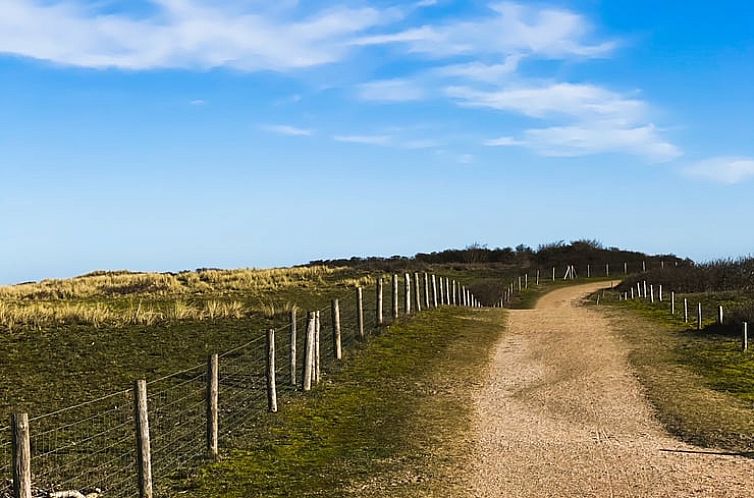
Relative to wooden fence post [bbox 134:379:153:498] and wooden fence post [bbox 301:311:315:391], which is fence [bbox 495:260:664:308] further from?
wooden fence post [bbox 134:379:153:498]

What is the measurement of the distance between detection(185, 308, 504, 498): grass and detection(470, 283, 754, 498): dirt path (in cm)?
51

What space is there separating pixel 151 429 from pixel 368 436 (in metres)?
3.86

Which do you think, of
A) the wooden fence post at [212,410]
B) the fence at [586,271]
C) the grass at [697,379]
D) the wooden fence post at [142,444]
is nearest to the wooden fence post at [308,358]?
the wooden fence post at [212,410]

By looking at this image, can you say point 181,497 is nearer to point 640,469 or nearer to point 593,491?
point 593,491

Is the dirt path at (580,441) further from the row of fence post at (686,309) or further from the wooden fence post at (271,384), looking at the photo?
the wooden fence post at (271,384)

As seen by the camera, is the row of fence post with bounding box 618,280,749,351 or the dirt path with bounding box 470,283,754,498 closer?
the dirt path with bounding box 470,283,754,498

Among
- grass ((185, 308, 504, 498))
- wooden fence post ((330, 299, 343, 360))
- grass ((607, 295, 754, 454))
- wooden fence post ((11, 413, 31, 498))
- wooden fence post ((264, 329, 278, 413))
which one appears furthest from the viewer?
wooden fence post ((330, 299, 343, 360))

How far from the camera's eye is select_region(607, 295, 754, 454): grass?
1364 cm

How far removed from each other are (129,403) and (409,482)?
884 cm

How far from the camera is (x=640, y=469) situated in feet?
36.4

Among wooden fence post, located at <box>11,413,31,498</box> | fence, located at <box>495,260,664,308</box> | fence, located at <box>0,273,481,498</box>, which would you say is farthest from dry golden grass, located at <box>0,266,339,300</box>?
wooden fence post, located at <box>11,413,31,498</box>

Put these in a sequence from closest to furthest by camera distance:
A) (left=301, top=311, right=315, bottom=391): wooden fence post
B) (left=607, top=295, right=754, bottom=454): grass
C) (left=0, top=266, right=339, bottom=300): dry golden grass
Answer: (left=607, top=295, right=754, bottom=454): grass < (left=301, top=311, right=315, bottom=391): wooden fence post < (left=0, top=266, right=339, bottom=300): dry golden grass

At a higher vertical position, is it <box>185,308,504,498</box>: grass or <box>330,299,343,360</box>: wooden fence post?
<box>330,299,343,360</box>: wooden fence post

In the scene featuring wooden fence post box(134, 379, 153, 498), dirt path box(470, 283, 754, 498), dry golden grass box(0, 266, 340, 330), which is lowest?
dirt path box(470, 283, 754, 498)
